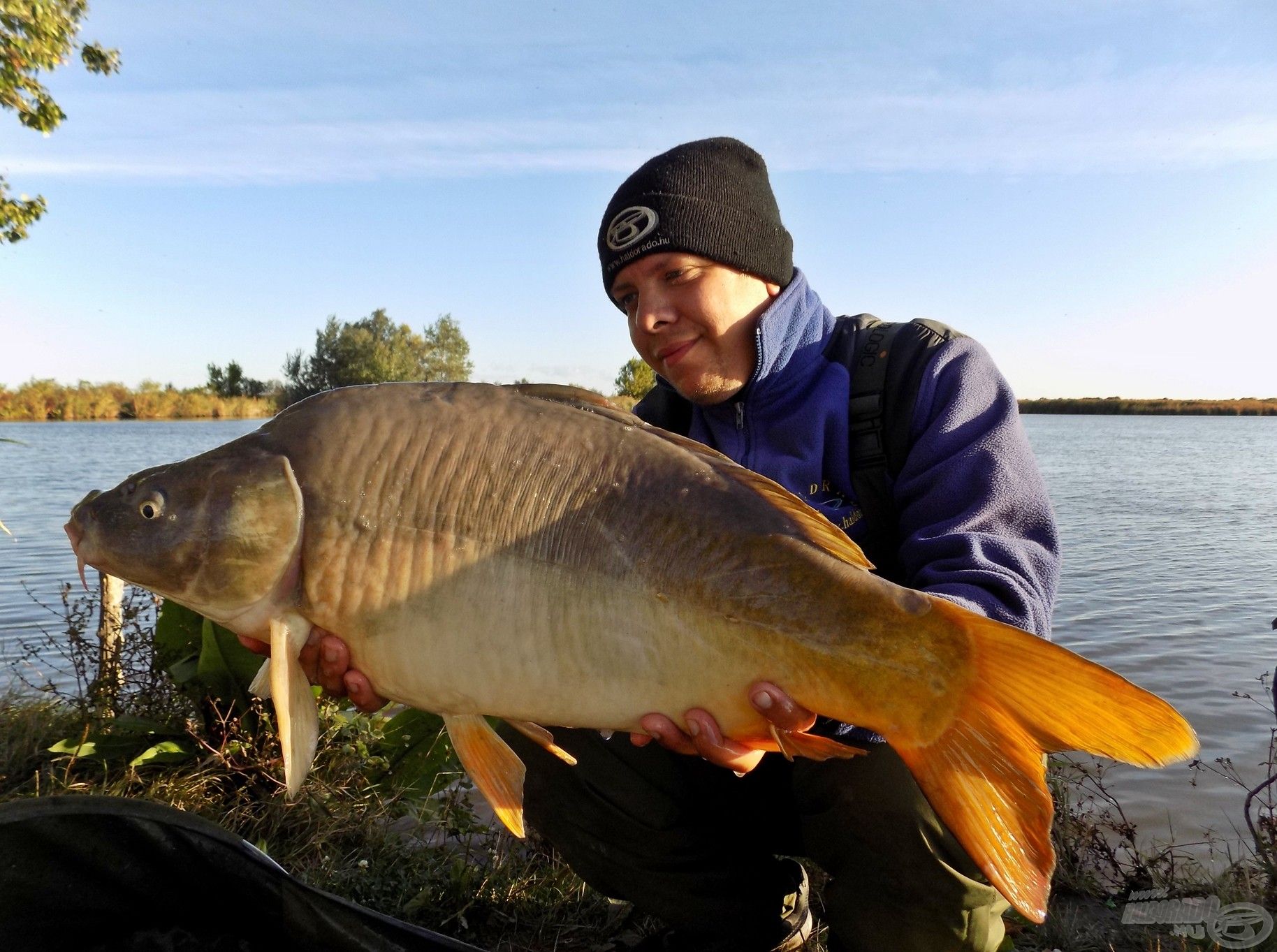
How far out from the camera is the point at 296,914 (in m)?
1.67

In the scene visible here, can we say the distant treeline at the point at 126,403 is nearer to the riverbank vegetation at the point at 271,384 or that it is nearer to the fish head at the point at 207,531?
the riverbank vegetation at the point at 271,384

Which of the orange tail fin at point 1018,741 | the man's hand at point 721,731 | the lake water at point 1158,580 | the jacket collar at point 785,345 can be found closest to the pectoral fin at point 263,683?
the man's hand at point 721,731

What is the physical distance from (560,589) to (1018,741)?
0.79 metres

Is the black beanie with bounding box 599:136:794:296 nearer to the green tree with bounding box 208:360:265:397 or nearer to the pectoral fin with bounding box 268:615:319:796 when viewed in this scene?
the pectoral fin with bounding box 268:615:319:796

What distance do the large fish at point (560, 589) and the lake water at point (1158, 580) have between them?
27 centimetres

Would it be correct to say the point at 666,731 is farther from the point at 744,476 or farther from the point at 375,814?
the point at 375,814

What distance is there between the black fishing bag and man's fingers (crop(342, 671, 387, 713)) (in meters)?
0.35

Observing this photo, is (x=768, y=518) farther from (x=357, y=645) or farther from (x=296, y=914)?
(x=296, y=914)

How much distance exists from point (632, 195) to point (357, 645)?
1484 mm

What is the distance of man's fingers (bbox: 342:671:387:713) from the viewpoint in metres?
1.69

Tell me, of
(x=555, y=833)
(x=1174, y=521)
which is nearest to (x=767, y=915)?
(x=555, y=833)

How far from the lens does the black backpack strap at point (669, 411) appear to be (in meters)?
2.66

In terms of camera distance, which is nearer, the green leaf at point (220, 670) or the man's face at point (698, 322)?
the man's face at point (698, 322)

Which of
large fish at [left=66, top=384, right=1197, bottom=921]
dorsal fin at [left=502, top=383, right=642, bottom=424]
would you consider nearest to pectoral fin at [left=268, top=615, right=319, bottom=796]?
large fish at [left=66, top=384, right=1197, bottom=921]
